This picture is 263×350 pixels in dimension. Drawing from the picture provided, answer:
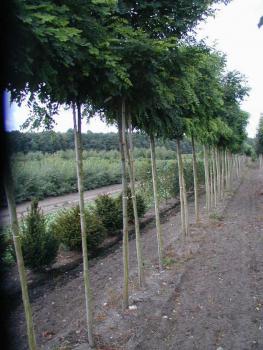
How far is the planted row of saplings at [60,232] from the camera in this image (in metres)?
7.61

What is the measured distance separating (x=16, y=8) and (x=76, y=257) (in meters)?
7.08

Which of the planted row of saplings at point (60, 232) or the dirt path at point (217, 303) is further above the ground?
the planted row of saplings at point (60, 232)

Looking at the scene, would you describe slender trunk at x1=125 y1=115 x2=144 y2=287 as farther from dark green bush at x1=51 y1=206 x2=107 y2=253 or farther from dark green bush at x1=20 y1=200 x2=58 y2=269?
dark green bush at x1=51 y1=206 x2=107 y2=253

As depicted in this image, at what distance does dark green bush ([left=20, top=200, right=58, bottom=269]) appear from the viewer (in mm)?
7535

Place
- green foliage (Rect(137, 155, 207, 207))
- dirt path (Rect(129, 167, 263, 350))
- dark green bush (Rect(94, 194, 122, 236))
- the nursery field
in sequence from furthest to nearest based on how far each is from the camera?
the nursery field → green foliage (Rect(137, 155, 207, 207)) → dark green bush (Rect(94, 194, 122, 236)) → dirt path (Rect(129, 167, 263, 350))

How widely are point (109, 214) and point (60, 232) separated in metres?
2.41

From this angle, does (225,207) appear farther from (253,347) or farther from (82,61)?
(82,61)

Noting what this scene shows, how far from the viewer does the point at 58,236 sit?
9078 millimetres

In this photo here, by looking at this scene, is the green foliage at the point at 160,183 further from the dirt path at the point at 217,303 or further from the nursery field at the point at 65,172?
the dirt path at the point at 217,303

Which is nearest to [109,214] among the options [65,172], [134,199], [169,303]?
[134,199]

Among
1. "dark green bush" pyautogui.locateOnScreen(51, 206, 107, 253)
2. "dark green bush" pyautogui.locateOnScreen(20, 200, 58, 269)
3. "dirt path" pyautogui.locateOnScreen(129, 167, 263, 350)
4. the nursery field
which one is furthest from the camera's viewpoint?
the nursery field

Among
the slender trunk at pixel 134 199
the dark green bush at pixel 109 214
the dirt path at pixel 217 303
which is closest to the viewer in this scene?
the dirt path at pixel 217 303

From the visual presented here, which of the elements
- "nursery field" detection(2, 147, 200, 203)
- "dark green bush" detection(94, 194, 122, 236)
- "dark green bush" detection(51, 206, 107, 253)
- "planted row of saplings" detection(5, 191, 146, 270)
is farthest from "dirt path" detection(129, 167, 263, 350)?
"nursery field" detection(2, 147, 200, 203)

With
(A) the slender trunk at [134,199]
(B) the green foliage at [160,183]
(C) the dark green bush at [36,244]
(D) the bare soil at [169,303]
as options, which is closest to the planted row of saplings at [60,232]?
(C) the dark green bush at [36,244]
